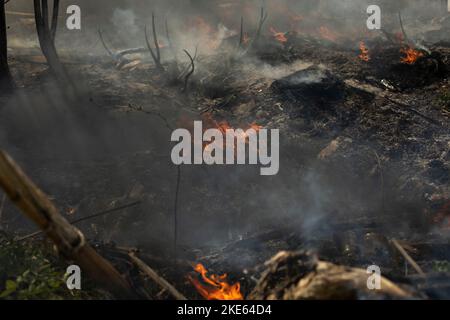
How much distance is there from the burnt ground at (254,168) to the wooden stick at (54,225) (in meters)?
0.62

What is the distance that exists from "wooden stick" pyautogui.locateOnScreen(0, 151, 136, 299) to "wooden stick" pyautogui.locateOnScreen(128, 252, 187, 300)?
308mm

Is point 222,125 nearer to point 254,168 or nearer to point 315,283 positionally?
point 254,168

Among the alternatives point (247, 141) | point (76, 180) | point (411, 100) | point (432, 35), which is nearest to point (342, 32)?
point (432, 35)

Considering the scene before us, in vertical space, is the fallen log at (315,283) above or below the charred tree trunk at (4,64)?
below

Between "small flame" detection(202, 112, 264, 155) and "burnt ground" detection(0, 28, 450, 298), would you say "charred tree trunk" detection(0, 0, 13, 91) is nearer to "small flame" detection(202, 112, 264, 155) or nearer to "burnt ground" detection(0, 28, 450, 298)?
"burnt ground" detection(0, 28, 450, 298)

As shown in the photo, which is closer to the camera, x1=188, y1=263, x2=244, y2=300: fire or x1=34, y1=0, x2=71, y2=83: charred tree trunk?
x1=188, y1=263, x2=244, y2=300: fire

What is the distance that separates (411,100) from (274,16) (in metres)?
7.09

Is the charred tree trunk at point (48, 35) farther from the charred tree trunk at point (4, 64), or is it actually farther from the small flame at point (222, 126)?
the small flame at point (222, 126)

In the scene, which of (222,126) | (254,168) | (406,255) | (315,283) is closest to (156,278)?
(315,283)

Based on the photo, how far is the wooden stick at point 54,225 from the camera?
2.94m

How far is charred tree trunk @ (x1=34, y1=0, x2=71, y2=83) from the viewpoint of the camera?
27.2ft

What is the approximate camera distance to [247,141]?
788 cm

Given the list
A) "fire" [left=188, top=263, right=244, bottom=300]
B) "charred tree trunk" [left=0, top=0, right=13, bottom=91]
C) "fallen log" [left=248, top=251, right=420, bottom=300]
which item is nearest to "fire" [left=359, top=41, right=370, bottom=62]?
"fire" [left=188, top=263, right=244, bottom=300]

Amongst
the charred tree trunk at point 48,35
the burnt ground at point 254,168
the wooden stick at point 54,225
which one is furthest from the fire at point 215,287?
the charred tree trunk at point 48,35
